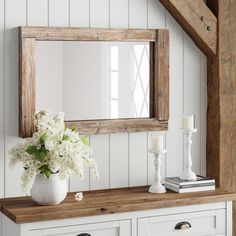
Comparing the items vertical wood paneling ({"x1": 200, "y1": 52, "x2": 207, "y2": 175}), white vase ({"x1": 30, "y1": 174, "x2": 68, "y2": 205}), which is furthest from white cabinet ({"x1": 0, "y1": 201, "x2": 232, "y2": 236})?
vertical wood paneling ({"x1": 200, "y1": 52, "x2": 207, "y2": 175})

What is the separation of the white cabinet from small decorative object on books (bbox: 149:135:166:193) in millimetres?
188

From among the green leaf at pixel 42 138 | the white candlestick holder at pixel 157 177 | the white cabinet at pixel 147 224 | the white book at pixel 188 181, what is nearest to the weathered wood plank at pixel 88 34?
the green leaf at pixel 42 138

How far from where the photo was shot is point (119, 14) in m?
3.69

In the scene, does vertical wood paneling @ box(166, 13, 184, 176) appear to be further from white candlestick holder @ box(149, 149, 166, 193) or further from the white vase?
the white vase

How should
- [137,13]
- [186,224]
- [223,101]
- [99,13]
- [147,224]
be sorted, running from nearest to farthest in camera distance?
[147,224]
[186,224]
[99,13]
[137,13]
[223,101]

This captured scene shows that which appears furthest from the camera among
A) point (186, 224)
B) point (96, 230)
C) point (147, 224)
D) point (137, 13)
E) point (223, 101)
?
point (223, 101)

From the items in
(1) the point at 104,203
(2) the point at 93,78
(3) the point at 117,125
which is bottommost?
(1) the point at 104,203

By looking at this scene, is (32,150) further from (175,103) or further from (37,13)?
(175,103)

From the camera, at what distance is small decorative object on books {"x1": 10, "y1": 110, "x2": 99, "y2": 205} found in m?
3.21

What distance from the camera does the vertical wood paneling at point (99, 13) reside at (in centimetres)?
362

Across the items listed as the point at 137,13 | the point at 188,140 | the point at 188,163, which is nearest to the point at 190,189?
the point at 188,163

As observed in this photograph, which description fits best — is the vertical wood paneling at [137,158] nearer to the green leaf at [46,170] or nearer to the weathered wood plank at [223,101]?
the weathered wood plank at [223,101]

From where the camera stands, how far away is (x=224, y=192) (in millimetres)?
3658

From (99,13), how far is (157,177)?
0.94m
